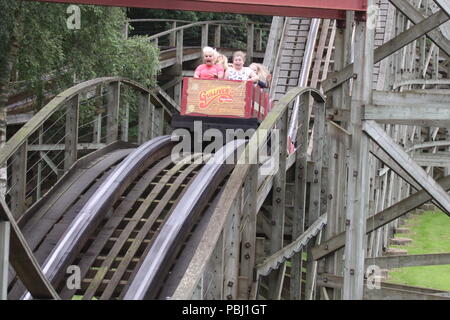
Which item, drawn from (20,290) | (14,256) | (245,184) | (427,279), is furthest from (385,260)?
(427,279)

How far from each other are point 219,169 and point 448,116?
3.63 m

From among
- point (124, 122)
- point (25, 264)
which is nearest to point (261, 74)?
point (124, 122)

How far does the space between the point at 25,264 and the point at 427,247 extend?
1267 cm

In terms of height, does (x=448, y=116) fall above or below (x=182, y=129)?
above

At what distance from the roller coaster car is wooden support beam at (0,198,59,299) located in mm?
7215

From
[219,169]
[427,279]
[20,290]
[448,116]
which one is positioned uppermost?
[448,116]

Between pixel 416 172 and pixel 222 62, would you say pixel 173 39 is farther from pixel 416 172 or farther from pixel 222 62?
pixel 416 172

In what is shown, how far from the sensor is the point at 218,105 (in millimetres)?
13664

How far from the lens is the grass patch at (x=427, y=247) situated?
16469 mm

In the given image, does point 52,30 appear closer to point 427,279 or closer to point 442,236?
point 427,279

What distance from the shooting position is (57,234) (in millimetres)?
10234

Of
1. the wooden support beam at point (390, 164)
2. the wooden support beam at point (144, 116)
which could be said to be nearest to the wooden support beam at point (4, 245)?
the wooden support beam at point (390, 164)

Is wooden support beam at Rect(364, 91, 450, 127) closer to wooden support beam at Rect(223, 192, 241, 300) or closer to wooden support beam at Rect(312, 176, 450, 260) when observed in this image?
wooden support beam at Rect(312, 176, 450, 260)

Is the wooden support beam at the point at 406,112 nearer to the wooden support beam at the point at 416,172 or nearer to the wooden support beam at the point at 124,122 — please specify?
the wooden support beam at the point at 416,172
